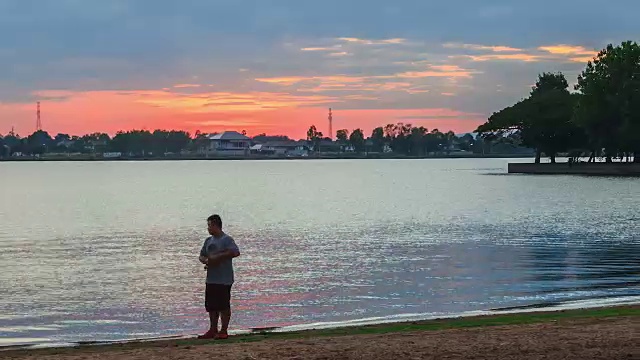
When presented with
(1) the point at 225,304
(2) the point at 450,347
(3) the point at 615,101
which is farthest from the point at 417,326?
(3) the point at 615,101

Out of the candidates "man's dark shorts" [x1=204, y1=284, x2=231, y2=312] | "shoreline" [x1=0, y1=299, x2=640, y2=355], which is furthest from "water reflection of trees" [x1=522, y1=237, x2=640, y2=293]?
"man's dark shorts" [x1=204, y1=284, x2=231, y2=312]

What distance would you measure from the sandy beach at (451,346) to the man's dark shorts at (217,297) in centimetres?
Result: 69

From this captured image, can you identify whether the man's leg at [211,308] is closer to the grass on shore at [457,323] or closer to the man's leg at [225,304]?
the man's leg at [225,304]

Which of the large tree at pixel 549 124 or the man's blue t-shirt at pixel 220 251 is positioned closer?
the man's blue t-shirt at pixel 220 251

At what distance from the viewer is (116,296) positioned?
31.2 metres

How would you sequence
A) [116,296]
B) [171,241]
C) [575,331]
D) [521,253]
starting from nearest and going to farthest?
[575,331] < [116,296] < [521,253] < [171,241]

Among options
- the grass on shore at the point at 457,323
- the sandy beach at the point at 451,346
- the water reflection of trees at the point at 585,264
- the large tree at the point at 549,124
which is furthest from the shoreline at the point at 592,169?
the sandy beach at the point at 451,346

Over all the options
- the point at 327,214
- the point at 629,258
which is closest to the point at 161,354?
the point at 629,258

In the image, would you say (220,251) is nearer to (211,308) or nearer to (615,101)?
(211,308)

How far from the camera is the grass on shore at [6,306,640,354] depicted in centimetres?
1956

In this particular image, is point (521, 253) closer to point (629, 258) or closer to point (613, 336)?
point (629, 258)

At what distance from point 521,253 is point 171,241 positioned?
64.0 ft

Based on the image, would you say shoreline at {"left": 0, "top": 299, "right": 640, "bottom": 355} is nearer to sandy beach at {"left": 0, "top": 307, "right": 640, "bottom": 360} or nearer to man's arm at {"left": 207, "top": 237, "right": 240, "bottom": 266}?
man's arm at {"left": 207, "top": 237, "right": 240, "bottom": 266}

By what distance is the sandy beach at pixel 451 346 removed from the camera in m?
15.0
